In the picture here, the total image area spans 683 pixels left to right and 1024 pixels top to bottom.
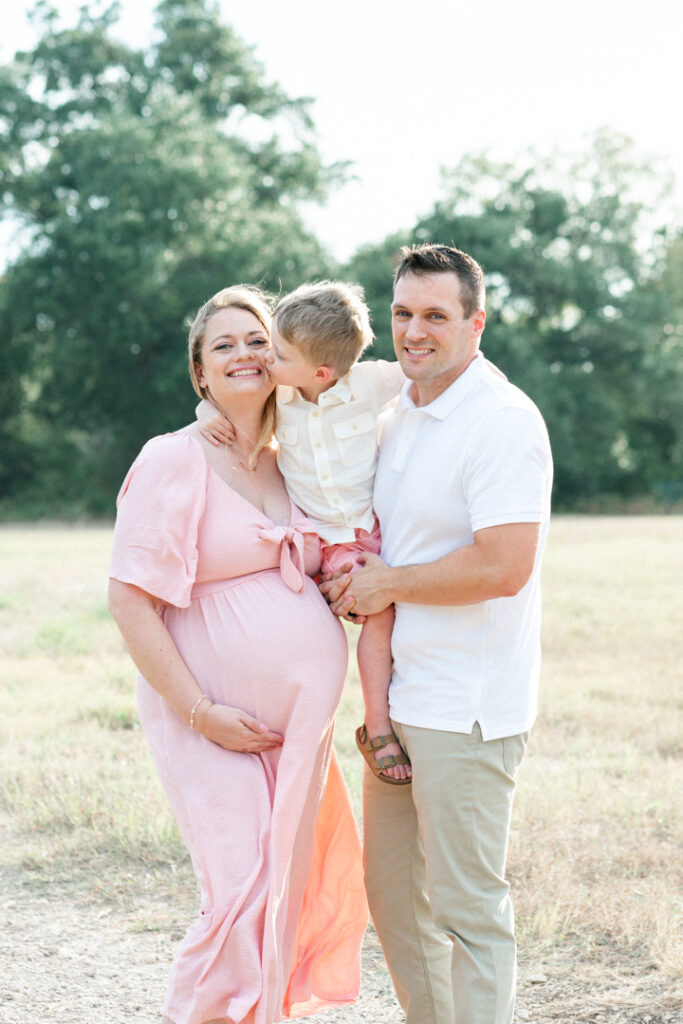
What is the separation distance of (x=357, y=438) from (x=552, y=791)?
10.4 ft

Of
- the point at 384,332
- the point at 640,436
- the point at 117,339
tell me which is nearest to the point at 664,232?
the point at 640,436

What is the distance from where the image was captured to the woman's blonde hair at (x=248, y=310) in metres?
3.38

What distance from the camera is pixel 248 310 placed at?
3.42m

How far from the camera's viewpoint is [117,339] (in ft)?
102

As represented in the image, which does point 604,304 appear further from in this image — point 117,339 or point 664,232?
point 117,339

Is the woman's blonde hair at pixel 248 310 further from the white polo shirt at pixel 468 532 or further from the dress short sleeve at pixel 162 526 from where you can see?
the white polo shirt at pixel 468 532

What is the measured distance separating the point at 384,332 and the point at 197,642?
29.9 meters

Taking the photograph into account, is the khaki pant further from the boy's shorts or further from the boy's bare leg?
the boy's shorts

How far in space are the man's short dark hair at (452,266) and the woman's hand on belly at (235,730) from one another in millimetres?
1327

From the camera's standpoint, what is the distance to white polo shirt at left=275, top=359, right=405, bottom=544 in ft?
10.9

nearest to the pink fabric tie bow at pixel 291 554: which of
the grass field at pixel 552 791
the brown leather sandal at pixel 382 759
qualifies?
the brown leather sandal at pixel 382 759

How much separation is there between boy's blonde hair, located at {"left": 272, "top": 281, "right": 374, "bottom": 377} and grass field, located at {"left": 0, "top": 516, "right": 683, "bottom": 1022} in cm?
243

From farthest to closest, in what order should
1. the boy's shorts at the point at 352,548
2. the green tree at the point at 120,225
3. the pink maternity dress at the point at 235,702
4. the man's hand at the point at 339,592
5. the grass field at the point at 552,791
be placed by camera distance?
the green tree at the point at 120,225, the grass field at the point at 552,791, the boy's shorts at the point at 352,548, the man's hand at the point at 339,592, the pink maternity dress at the point at 235,702

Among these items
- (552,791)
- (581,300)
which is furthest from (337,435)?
(581,300)
